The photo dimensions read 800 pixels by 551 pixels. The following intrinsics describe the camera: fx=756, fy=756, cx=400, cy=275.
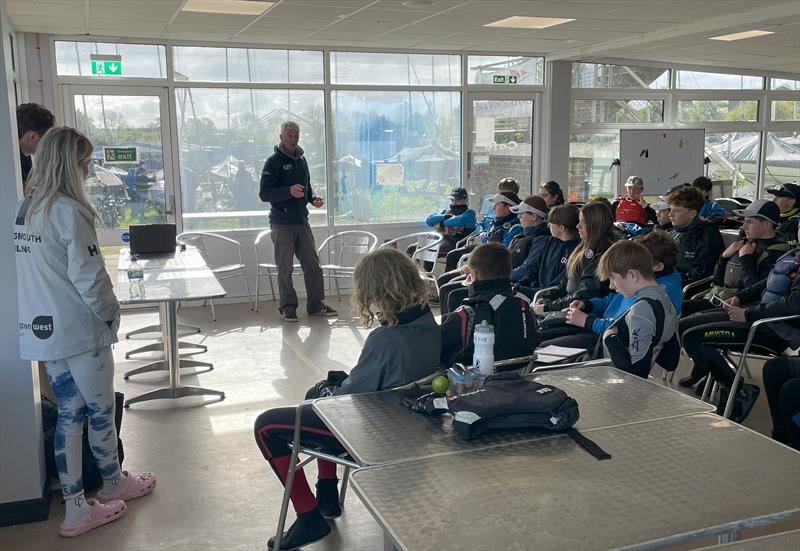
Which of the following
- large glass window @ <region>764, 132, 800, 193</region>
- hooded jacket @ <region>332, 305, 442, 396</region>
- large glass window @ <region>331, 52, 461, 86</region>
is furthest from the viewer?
large glass window @ <region>764, 132, 800, 193</region>

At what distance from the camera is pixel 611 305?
4.10 metres

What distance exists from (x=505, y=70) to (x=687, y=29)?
2463 mm

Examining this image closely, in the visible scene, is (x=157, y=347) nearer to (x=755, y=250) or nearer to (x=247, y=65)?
(x=247, y=65)

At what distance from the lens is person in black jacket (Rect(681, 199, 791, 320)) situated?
470 cm

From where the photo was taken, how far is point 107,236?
7.78 meters

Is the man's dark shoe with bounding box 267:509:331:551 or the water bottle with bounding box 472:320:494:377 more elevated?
the water bottle with bounding box 472:320:494:377

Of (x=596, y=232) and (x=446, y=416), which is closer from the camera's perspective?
(x=446, y=416)

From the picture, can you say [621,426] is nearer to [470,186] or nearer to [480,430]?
[480,430]

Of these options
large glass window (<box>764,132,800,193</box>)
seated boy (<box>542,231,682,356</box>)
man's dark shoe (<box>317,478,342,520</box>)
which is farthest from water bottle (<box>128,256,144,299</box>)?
large glass window (<box>764,132,800,193</box>)

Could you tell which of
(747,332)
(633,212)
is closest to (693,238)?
(747,332)

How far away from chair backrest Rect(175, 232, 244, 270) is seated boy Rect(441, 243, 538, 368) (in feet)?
15.8

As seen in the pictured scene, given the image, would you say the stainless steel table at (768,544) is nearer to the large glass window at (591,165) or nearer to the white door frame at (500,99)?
the white door frame at (500,99)

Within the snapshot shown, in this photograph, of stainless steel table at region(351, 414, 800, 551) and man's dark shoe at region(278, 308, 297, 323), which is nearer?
stainless steel table at region(351, 414, 800, 551)

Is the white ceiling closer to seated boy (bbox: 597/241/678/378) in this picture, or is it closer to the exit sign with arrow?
the exit sign with arrow
